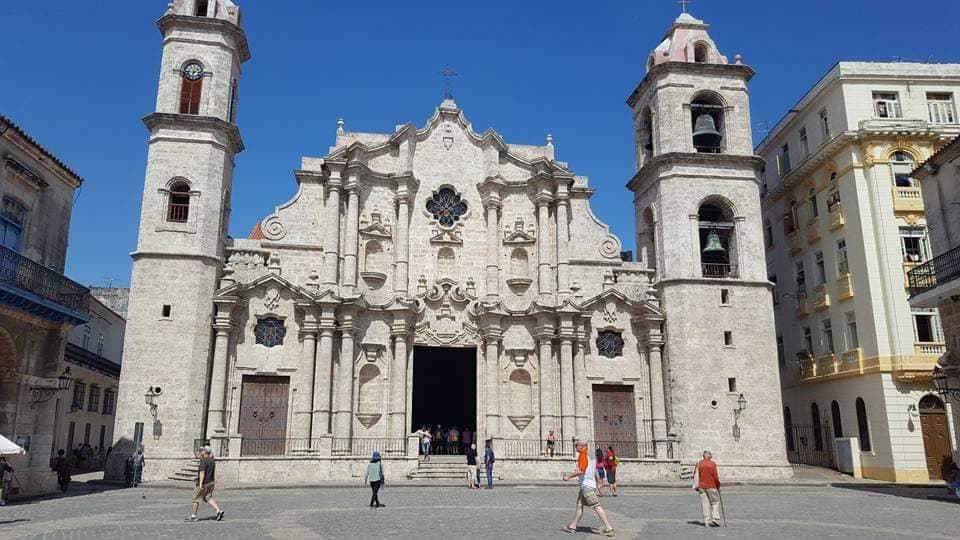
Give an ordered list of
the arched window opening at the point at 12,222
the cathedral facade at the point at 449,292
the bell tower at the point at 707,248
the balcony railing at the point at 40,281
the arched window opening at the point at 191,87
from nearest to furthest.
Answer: the balcony railing at the point at 40,281 → the arched window opening at the point at 12,222 → the cathedral facade at the point at 449,292 → the bell tower at the point at 707,248 → the arched window opening at the point at 191,87

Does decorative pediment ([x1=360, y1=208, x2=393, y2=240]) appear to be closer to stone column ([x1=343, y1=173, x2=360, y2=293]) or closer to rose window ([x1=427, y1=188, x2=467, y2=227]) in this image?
stone column ([x1=343, y1=173, x2=360, y2=293])

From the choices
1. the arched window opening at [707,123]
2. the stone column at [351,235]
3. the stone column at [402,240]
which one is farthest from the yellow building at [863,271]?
the stone column at [351,235]

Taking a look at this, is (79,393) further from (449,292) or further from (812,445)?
(812,445)

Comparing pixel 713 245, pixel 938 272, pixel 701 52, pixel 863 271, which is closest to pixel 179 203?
pixel 713 245

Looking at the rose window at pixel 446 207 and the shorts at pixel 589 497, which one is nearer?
the shorts at pixel 589 497

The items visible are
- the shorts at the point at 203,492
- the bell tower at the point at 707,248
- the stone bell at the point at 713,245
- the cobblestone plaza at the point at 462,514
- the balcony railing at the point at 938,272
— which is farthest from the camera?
the stone bell at the point at 713,245

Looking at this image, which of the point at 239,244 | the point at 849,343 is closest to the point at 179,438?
the point at 239,244

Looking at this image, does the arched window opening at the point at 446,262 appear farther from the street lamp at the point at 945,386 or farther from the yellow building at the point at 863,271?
the street lamp at the point at 945,386

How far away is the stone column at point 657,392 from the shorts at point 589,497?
50.1 feet

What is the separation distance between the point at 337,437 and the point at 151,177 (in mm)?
11523

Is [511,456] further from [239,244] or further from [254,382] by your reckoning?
[239,244]

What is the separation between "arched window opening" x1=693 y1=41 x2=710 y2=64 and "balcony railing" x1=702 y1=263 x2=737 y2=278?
8873mm

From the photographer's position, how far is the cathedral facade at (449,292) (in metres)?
25.7

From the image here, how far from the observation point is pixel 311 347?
2681 cm
